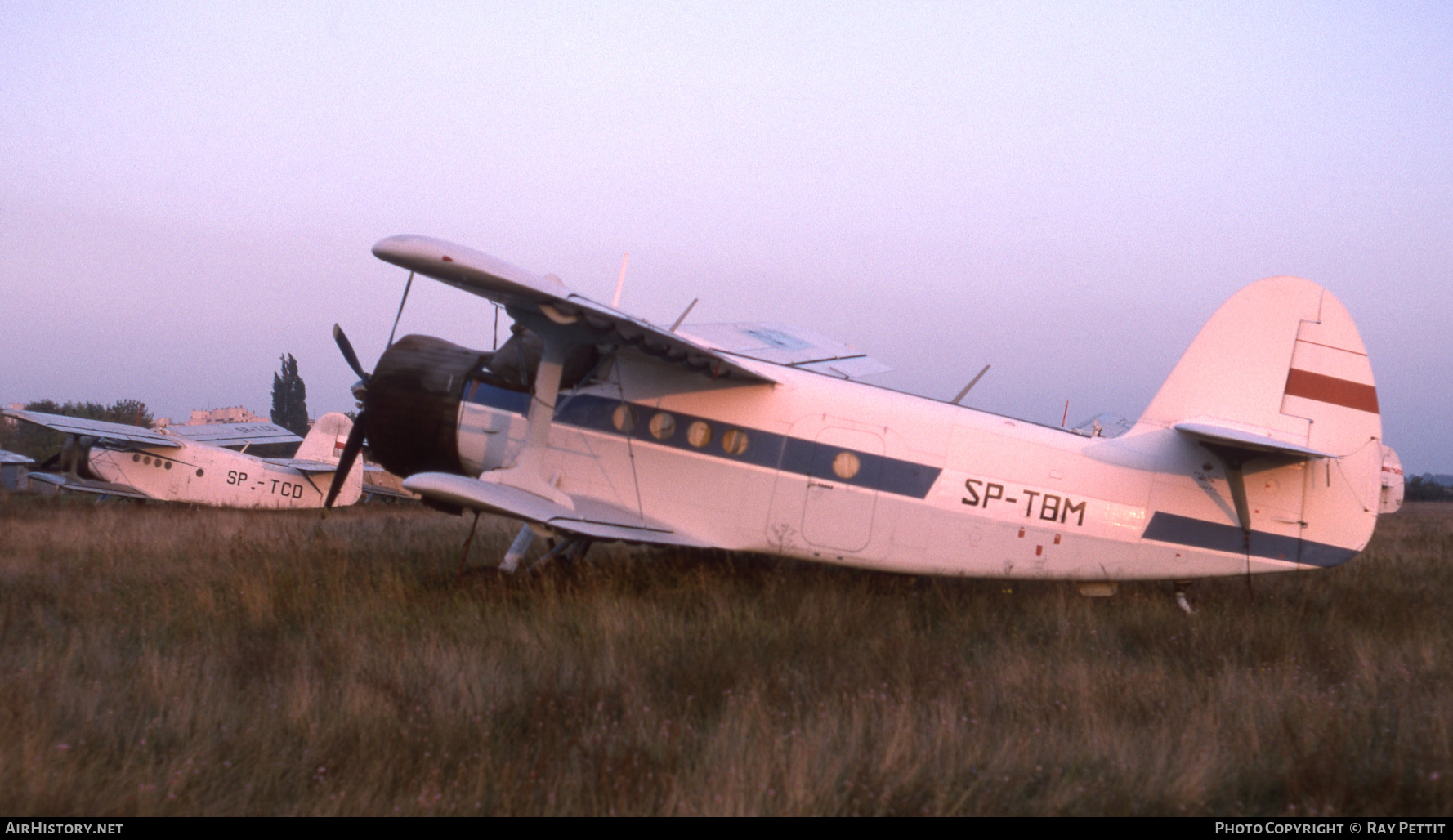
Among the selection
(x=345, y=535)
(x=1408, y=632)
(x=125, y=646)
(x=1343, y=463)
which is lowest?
(x=345, y=535)

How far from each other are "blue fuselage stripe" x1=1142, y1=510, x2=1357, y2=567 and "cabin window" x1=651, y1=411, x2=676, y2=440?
4277 millimetres

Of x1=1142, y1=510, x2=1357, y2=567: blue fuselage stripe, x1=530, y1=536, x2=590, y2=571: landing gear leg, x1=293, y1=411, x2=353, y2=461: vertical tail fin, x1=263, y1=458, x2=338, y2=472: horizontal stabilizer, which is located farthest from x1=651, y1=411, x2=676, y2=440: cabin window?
x1=293, y1=411, x2=353, y2=461: vertical tail fin

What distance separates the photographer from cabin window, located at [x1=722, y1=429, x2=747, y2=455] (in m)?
7.40

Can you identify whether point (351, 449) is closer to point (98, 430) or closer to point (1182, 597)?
point (1182, 597)

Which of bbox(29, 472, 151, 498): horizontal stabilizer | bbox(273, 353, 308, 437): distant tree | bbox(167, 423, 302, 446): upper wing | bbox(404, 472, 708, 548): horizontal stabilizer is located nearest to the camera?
bbox(404, 472, 708, 548): horizontal stabilizer

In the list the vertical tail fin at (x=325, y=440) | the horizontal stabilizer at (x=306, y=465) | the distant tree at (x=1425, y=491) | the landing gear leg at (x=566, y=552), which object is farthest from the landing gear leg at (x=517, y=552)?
the distant tree at (x=1425, y=491)

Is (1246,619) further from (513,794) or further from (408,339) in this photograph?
(408,339)

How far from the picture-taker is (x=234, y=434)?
24.9 m

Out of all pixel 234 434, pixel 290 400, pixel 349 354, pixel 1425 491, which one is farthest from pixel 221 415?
pixel 1425 491

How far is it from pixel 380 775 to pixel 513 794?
0.61 m

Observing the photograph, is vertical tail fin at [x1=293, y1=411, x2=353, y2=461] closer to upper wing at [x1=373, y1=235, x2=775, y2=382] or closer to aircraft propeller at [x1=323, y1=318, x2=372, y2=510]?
aircraft propeller at [x1=323, y1=318, x2=372, y2=510]

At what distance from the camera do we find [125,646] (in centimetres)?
549

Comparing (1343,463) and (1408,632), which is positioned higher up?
(1343,463)
